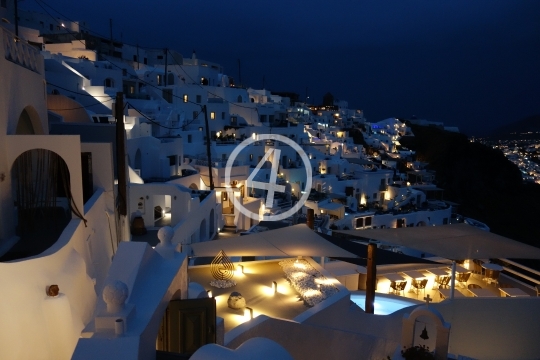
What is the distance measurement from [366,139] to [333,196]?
2989 cm

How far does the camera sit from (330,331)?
6977mm

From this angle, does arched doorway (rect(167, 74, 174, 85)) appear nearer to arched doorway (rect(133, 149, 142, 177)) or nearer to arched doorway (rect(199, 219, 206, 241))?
arched doorway (rect(133, 149, 142, 177))

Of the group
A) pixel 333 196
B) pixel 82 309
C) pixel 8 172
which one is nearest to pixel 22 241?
pixel 8 172

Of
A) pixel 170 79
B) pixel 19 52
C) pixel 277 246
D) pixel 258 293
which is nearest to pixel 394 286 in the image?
pixel 277 246

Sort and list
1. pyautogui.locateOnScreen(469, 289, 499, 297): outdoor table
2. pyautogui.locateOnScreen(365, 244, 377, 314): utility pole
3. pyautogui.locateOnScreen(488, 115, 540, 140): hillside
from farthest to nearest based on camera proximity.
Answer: pyautogui.locateOnScreen(488, 115, 540, 140): hillside → pyautogui.locateOnScreen(469, 289, 499, 297): outdoor table → pyautogui.locateOnScreen(365, 244, 377, 314): utility pole

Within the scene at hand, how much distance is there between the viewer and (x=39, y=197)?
26.0 ft

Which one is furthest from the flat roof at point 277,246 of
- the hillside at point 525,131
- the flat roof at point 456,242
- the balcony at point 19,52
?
the hillside at point 525,131

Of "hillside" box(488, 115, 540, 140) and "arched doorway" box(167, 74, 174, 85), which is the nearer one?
"arched doorway" box(167, 74, 174, 85)

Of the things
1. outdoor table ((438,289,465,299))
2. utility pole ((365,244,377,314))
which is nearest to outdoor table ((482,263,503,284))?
outdoor table ((438,289,465,299))

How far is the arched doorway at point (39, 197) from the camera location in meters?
7.48

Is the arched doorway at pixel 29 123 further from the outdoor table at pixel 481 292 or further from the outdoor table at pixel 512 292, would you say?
the outdoor table at pixel 512 292

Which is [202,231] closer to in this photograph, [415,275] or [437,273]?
→ [415,275]

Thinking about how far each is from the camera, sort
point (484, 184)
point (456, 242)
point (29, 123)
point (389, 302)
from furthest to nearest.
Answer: point (484, 184)
point (389, 302)
point (456, 242)
point (29, 123)

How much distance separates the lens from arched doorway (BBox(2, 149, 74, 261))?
295 inches
